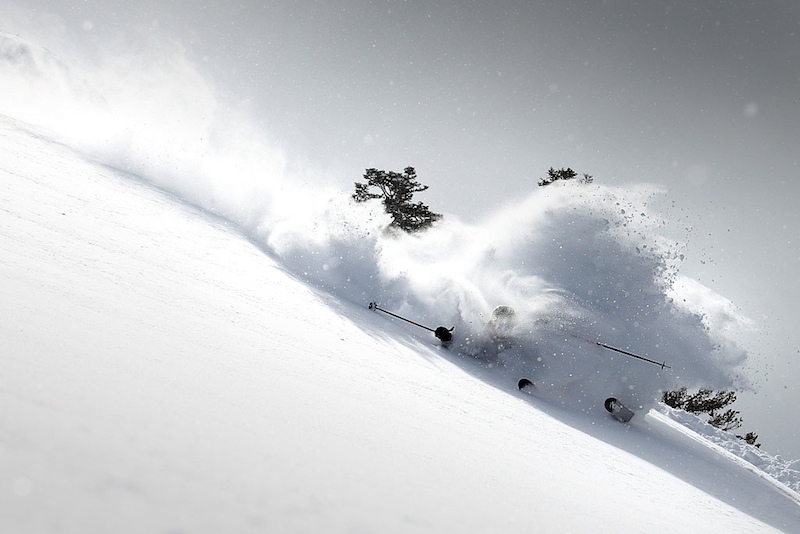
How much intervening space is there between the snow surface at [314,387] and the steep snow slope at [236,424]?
0.01 metres

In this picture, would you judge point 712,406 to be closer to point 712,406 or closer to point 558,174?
point 712,406

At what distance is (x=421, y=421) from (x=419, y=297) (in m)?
9.23

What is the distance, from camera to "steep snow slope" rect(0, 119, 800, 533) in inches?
50.2

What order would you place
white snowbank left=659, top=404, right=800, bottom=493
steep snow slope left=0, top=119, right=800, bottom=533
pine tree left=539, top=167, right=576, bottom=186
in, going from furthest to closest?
pine tree left=539, top=167, right=576, bottom=186
white snowbank left=659, top=404, right=800, bottom=493
steep snow slope left=0, top=119, right=800, bottom=533

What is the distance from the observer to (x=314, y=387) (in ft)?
9.95

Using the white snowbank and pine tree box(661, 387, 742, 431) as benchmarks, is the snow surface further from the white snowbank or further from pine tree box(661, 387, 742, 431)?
pine tree box(661, 387, 742, 431)

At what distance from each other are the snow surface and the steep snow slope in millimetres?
14

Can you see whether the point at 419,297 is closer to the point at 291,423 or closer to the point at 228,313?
the point at 228,313

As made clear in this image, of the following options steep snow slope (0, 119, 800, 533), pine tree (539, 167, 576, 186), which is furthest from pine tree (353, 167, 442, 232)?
steep snow slope (0, 119, 800, 533)

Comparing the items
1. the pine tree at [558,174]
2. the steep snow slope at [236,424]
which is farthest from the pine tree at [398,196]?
the steep snow slope at [236,424]

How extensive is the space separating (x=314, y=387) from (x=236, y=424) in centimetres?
113

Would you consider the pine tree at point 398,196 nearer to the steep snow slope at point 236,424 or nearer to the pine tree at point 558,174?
the pine tree at point 558,174

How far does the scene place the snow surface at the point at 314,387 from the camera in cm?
138

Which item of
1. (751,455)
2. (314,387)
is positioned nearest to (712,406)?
(751,455)
